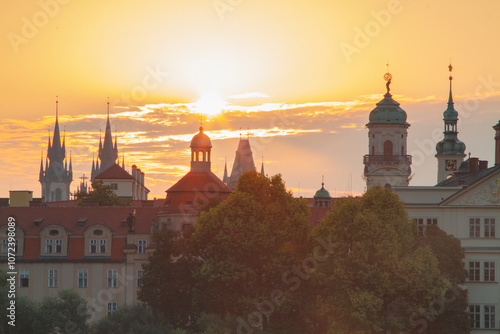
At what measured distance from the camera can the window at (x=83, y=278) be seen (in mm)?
112188

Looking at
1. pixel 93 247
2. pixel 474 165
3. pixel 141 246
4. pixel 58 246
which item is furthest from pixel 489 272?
pixel 58 246

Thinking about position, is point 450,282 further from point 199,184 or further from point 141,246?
point 199,184

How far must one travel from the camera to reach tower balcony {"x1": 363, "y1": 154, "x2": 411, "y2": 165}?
557ft

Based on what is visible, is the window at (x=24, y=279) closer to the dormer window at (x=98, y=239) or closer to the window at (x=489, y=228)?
the dormer window at (x=98, y=239)

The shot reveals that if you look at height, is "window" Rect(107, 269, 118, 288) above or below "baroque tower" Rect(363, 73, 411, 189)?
below

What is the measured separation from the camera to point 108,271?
11269 centimetres

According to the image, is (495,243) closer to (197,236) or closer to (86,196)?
(197,236)

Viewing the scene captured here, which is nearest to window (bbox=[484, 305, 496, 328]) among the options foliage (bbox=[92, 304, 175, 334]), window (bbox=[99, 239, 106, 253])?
foliage (bbox=[92, 304, 175, 334])

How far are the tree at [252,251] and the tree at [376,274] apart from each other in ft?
12.6

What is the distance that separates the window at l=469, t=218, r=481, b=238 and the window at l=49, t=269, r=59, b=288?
3942cm

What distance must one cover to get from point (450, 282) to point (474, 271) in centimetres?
1007

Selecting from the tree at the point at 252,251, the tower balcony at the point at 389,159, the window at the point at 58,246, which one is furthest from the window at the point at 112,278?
the tower balcony at the point at 389,159

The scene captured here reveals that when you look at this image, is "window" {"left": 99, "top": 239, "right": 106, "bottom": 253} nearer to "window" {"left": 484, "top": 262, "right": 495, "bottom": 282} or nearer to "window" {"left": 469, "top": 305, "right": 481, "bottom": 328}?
"window" {"left": 469, "top": 305, "right": 481, "bottom": 328}

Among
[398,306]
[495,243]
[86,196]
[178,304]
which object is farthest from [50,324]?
[86,196]
